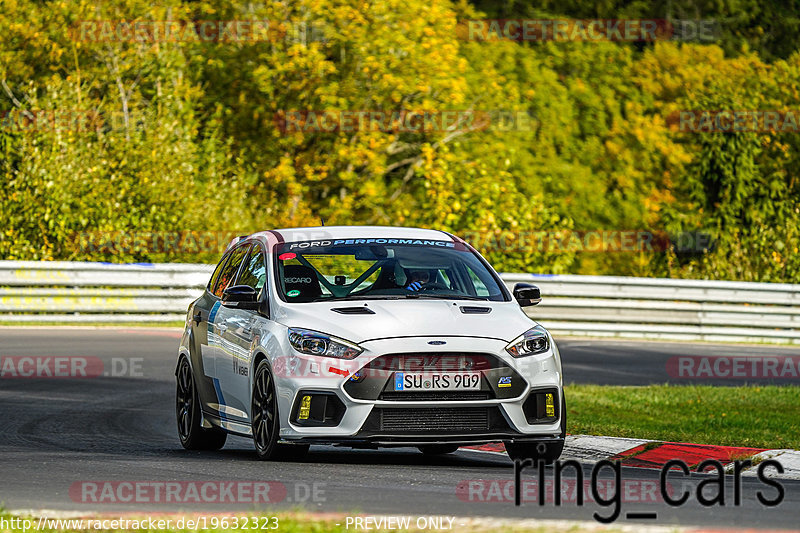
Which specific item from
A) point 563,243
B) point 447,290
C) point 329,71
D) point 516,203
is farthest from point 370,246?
point 329,71

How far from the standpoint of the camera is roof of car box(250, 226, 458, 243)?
11.4 meters

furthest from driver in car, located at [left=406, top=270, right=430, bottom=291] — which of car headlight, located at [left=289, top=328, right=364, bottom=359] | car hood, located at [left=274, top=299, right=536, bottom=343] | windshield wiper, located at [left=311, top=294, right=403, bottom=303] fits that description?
car headlight, located at [left=289, top=328, right=364, bottom=359]

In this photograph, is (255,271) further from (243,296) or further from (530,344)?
(530,344)

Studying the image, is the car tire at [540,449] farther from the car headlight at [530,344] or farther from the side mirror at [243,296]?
the side mirror at [243,296]

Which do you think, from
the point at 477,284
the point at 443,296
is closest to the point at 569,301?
the point at 477,284

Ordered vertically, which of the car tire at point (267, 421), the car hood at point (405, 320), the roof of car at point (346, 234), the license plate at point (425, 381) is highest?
the roof of car at point (346, 234)

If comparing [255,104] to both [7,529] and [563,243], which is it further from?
[7,529]

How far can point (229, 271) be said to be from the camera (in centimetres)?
1210

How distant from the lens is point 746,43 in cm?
6419

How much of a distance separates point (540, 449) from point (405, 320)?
4.50 ft

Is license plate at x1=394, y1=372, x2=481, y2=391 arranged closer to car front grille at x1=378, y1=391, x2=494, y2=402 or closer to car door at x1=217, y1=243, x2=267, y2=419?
car front grille at x1=378, y1=391, x2=494, y2=402

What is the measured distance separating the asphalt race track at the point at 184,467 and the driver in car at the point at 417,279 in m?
1.23

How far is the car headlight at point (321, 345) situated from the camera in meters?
9.73

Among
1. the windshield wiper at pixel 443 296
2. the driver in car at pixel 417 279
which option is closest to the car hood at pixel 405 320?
the windshield wiper at pixel 443 296
